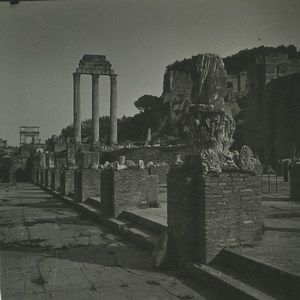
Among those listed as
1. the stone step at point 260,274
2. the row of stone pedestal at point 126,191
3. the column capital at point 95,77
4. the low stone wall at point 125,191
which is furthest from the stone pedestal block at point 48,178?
the column capital at point 95,77

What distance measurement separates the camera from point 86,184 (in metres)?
14.6

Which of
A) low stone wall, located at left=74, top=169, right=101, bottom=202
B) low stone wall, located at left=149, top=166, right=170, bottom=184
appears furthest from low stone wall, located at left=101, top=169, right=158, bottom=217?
low stone wall, located at left=149, top=166, right=170, bottom=184

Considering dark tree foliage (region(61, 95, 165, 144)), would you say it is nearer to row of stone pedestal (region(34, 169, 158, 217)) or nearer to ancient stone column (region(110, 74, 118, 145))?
ancient stone column (region(110, 74, 118, 145))

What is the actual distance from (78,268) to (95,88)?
45.5m

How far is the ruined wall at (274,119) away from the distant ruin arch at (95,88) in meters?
16.7

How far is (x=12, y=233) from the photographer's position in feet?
31.6

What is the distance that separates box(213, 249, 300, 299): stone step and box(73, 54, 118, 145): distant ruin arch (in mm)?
44858

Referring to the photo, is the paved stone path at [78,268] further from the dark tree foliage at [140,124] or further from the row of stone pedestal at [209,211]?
the dark tree foliage at [140,124]

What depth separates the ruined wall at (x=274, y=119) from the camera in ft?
131

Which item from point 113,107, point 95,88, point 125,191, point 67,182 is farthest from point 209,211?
point 113,107


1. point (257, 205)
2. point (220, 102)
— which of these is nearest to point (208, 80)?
point (220, 102)

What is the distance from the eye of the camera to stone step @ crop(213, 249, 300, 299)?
412 cm

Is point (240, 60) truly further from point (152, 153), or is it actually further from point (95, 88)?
point (152, 153)

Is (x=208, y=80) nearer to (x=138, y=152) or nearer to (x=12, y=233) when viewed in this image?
(x=12, y=233)
